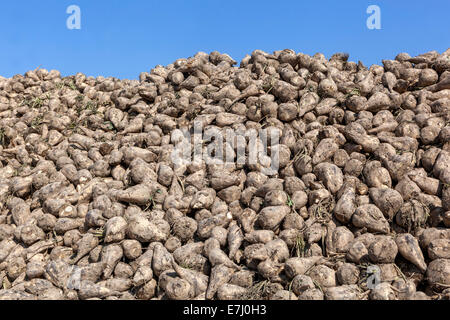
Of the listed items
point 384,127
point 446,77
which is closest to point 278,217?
point 384,127

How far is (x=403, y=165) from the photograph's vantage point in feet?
14.1

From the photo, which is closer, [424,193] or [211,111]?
[424,193]

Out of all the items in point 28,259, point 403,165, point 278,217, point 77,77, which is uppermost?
point 77,77

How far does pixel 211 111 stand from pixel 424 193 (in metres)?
3.07

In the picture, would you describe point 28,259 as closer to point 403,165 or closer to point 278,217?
point 278,217

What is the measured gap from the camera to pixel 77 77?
28.1 feet

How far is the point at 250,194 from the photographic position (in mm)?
4438

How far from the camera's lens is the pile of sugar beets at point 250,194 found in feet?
11.6

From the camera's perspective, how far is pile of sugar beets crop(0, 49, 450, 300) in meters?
3.55

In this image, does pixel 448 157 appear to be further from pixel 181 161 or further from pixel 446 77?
pixel 181 161

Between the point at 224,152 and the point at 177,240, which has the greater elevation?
the point at 224,152

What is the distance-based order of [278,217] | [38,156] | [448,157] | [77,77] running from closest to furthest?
[278,217], [448,157], [38,156], [77,77]

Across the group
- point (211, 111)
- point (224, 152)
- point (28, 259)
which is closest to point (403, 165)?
point (224, 152)

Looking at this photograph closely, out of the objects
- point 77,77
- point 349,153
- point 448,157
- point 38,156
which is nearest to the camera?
point 448,157
